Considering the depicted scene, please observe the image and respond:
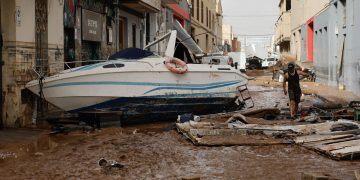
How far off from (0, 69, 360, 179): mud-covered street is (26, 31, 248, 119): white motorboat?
3.88 ft

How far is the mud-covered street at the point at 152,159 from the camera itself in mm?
6570

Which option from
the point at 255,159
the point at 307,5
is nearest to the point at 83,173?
the point at 255,159

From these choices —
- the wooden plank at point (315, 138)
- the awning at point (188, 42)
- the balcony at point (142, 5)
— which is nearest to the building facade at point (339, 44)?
the awning at point (188, 42)

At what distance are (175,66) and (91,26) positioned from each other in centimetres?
427

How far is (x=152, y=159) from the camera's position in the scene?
7.59 metres

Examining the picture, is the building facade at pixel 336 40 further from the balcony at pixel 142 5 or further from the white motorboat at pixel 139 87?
the balcony at pixel 142 5

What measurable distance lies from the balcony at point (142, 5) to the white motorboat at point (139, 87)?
5.29 m

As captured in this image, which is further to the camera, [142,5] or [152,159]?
[142,5]

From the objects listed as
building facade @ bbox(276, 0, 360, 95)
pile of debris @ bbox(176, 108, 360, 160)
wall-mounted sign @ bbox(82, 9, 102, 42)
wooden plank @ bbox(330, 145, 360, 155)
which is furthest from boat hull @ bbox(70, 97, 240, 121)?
building facade @ bbox(276, 0, 360, 95)

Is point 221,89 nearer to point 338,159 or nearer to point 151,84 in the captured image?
point 151,84

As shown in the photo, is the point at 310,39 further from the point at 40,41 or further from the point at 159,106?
the point at 40,41

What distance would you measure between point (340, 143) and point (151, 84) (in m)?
4.74

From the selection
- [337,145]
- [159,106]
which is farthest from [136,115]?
[337,145]

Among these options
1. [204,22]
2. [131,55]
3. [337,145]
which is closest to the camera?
[337,145]
